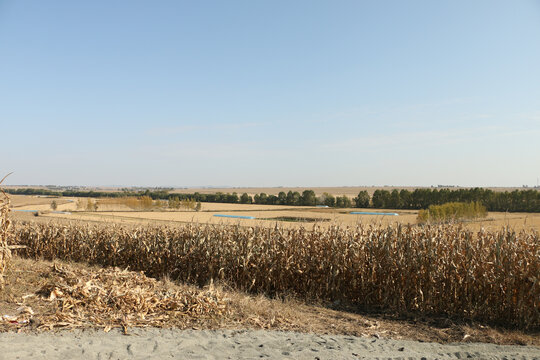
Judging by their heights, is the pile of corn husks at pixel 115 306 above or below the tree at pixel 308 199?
below

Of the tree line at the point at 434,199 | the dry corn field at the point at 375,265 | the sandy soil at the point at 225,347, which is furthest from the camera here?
the tree line at the point at 434,199

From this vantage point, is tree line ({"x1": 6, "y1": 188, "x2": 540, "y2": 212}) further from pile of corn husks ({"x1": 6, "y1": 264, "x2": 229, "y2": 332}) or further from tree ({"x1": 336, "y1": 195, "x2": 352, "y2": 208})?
pile of corn husks ({"x1": 6, "y1": 264, "x2": 229, "y2": 332})

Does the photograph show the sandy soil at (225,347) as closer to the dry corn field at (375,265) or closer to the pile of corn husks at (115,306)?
the pile of corn husks at (115,306)

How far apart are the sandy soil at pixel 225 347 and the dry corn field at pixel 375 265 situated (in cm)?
177

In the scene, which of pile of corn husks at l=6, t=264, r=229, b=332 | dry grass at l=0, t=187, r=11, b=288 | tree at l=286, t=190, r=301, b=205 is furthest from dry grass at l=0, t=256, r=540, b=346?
tree at l=286, t=190, r=301, b=205

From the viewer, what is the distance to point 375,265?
9.20 m

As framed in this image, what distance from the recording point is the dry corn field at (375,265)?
26.3ft

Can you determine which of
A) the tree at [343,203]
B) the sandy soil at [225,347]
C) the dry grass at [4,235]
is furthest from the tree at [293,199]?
the sandy soil at [225,347]

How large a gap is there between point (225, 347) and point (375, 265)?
4685 millimetres

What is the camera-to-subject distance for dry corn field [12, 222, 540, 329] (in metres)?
8.03

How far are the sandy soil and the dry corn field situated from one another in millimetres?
1771

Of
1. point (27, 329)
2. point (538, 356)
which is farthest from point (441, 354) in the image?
point (27, 329)

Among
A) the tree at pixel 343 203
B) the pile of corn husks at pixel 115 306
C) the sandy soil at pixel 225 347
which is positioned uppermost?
the tree at pixel 343 203

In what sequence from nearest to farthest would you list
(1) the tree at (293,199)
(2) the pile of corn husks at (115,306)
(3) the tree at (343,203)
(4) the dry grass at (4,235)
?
(2) the pile of corn husks at (115,306) → (4) the dry grass at (4,235) → (3) the tree at (343,203) → (1) the tree at (293,199)
